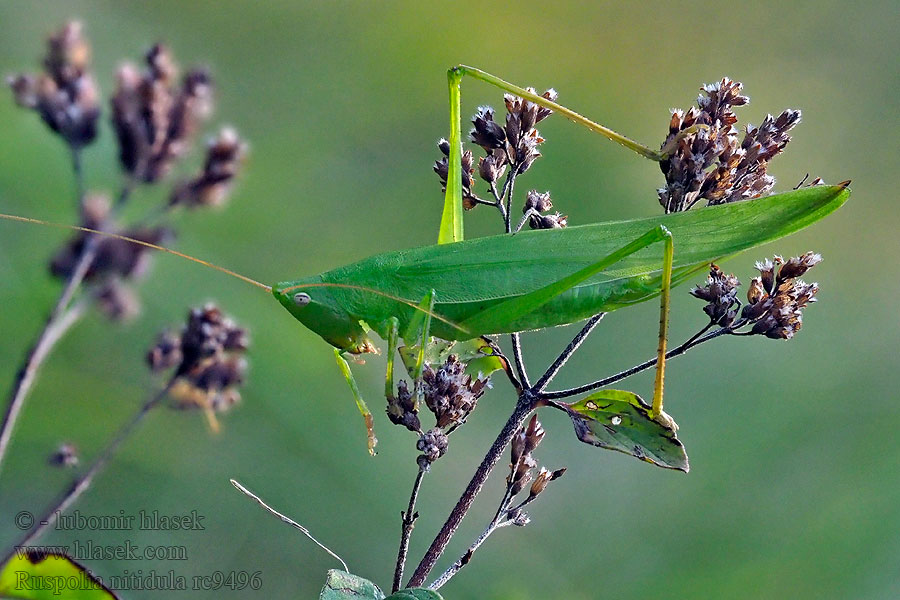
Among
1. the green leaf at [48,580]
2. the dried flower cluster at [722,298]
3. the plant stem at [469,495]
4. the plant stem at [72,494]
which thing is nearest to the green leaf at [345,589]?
the plant stem at [469,495]

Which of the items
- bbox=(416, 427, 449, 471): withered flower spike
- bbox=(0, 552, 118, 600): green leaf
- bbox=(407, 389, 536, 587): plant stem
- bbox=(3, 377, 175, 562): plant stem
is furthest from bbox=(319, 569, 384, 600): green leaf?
bbox=(3, 377, 175, 562): plant stem

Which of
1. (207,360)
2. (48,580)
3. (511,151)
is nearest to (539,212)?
(511,151)

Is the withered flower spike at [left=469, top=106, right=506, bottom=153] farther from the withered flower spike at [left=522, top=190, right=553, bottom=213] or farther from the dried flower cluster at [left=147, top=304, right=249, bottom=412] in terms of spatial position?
the dried flower cluster at [left=147, top=304, right=249, bottom=412]

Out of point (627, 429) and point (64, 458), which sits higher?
point (627, 429)

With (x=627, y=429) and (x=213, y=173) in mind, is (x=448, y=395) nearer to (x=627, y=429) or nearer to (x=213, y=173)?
(x=627, y=429)

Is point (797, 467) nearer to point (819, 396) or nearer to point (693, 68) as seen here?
point (819, 396)

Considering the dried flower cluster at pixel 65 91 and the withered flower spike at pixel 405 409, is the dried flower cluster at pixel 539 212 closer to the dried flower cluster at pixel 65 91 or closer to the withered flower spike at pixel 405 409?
the withered flower spike at pixel 405 409
